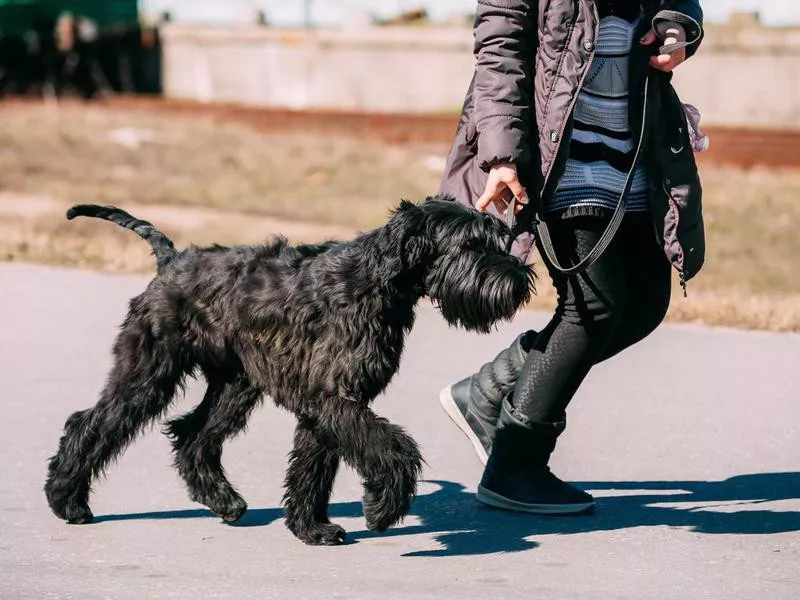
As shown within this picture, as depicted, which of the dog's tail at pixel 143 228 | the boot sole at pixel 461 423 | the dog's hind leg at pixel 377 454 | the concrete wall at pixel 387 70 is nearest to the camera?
the dog's hind leg at pixel 377 454

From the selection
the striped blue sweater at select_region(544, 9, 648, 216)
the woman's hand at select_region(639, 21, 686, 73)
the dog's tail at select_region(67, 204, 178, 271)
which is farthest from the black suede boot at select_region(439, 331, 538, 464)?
the dog's tail at select_region(67, 204, 178, 271)

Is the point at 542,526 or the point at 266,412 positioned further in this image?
the point at 266,412

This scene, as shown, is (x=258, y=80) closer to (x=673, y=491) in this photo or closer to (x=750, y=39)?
(x=750, y=39)

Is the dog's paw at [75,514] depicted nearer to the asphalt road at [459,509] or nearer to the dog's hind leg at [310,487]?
the asphalt road at [459,509]

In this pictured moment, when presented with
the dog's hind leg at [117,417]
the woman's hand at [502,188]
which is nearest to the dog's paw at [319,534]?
the dog's hind leg at [117,417]

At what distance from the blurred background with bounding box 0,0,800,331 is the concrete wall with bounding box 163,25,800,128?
4cm

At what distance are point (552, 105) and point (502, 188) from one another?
30 centimetres

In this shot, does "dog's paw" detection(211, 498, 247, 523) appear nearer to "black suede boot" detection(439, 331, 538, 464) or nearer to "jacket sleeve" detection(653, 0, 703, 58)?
"black suede boot" detection(439, 331, 538, 464)

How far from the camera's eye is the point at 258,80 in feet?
113

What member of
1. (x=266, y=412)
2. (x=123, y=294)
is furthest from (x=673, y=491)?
(x=123, y=294)

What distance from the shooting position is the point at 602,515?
538cm

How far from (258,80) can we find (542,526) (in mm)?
30049

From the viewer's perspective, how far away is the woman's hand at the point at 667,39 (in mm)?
4871

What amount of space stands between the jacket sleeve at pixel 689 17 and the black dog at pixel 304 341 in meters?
0.84
